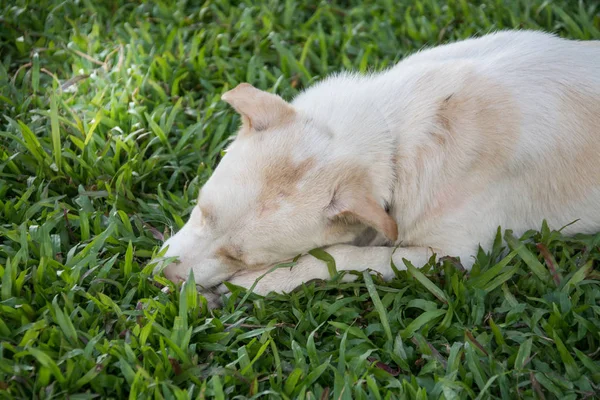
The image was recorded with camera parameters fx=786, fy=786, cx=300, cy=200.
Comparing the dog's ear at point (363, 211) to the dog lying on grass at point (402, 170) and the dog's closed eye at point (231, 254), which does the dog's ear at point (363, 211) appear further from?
the dog's closed eye at point (231, 254)

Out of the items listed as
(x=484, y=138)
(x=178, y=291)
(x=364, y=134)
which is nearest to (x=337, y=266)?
(x=364, y=134)

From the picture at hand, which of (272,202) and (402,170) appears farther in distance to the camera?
(402,170)

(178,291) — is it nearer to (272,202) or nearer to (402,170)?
(272,202)

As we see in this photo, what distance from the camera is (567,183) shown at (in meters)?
3.68

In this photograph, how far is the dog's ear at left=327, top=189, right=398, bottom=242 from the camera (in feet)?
10.5

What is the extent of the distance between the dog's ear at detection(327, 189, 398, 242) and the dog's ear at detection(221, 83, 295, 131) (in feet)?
1.51

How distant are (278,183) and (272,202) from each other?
0.08 m

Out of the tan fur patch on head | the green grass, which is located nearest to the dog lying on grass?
the tan fur patch on head

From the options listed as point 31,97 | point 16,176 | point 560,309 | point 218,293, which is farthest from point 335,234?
point 31,97

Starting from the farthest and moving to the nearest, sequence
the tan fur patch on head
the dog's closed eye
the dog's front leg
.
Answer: the dog's front leg < the dog's closed eye < the tan fur patch on head

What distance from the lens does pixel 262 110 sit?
352 centimetres

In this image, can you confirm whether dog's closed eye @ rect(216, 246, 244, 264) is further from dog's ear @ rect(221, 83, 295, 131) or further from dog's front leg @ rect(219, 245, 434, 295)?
dog's ear @ rect(221, 83, 295, 131)

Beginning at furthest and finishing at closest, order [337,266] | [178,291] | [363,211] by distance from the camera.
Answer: [337,266] < [178,291] < [363,211]

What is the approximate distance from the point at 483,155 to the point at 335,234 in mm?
752
